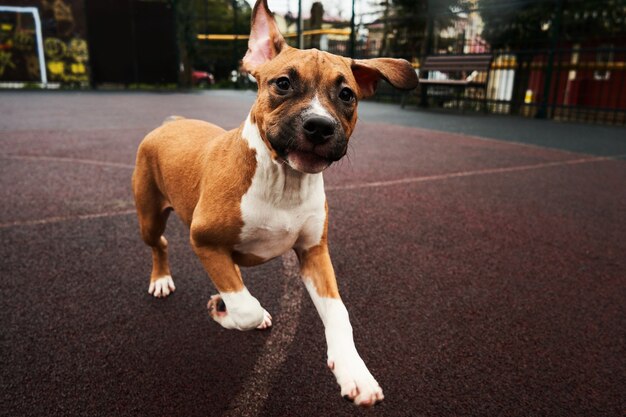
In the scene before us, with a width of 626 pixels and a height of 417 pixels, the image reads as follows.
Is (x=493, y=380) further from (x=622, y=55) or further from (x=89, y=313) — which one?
(x=622, y=55)

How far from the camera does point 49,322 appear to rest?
2746 mm

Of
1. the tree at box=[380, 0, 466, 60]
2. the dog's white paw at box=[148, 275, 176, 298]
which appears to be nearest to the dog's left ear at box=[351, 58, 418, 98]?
the dog's white paw at box=[148, 275, 176, 298]

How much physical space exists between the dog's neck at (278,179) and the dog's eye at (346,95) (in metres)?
0.42

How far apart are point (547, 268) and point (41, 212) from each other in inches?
184

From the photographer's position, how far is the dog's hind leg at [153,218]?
3.15 m

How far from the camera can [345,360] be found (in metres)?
1.97

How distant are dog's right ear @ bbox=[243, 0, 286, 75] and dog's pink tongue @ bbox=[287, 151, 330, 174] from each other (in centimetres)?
77

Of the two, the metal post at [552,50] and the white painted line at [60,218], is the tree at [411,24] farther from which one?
the white painted line at [60,218]

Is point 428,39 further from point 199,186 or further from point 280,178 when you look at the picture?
point 280,178

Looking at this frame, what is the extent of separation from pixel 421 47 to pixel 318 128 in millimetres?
18865

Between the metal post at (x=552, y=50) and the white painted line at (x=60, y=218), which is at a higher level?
the metal post at (x=552, y=50)

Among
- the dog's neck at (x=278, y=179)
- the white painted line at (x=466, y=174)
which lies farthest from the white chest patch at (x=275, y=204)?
the white painted line at (x=466, y=174)

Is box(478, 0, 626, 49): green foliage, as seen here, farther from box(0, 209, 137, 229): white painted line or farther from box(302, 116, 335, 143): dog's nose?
box(302, 116, 335, 143): dog's nose

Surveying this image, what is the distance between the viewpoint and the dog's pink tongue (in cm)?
208
